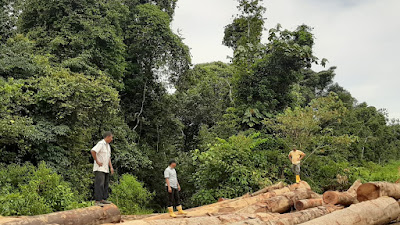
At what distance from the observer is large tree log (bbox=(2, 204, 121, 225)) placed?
427cm

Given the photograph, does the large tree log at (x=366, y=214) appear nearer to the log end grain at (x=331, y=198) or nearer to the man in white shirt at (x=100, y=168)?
the log end grain at (x=331, y=198)

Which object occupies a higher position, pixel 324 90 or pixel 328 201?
pixel 324 90

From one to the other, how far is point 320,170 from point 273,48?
244 inches

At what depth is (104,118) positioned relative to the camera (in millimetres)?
14070

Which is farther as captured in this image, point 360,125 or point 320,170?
point 360,125

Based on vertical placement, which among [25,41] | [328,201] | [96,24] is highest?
[96,24]

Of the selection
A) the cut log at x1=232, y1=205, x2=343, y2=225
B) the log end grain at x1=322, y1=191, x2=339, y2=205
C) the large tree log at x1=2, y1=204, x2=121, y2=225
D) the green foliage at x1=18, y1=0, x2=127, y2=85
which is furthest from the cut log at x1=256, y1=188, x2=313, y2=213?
the green foliage at x1=18, y1=0, x2=127, y2=85

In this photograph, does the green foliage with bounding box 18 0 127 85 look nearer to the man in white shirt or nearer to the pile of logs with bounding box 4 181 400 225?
the man in white shirt

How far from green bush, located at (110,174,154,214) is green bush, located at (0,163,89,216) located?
10.6 feet

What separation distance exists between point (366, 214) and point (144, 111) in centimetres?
1583

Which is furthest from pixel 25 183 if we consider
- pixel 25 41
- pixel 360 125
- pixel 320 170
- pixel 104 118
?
pixel 360 125

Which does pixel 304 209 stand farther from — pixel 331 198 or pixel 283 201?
pixel 331 198

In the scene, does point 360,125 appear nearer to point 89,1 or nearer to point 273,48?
point 273,48

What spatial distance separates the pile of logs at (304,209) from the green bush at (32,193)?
3739 millimetres
